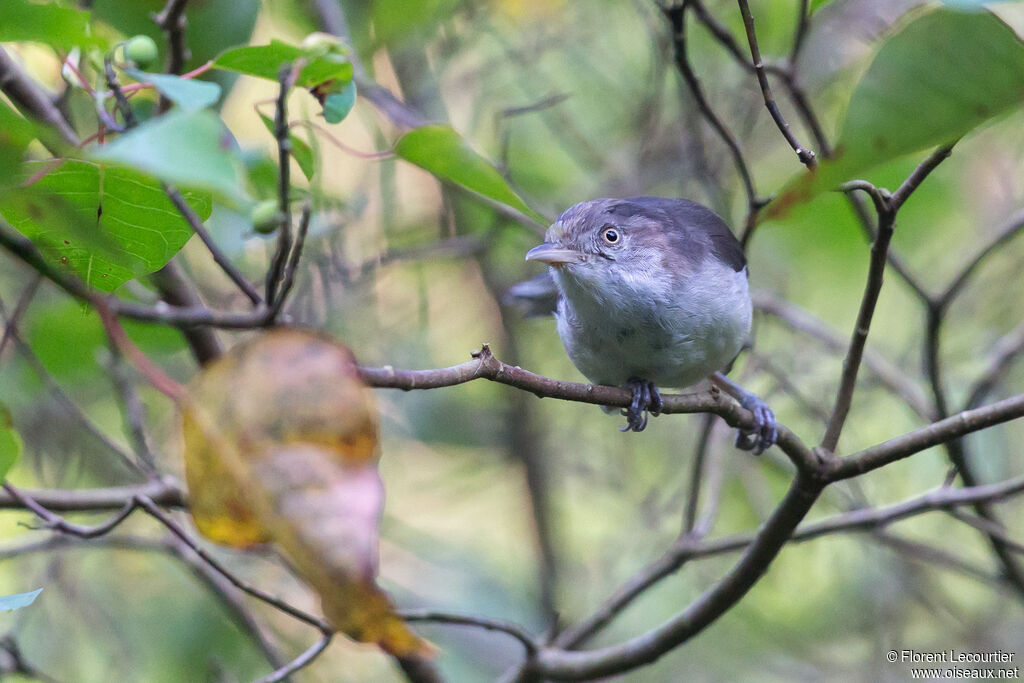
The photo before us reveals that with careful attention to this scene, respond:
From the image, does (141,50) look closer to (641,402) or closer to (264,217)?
(264,217)

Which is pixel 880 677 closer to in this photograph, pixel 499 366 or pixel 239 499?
pixel 499 366

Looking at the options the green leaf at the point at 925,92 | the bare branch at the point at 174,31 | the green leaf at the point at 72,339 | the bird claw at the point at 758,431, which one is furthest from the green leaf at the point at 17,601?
the bird claw at the point at 758,431

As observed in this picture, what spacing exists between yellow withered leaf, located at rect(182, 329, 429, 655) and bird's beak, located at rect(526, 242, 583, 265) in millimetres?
1826

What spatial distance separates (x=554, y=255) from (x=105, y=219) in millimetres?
1785

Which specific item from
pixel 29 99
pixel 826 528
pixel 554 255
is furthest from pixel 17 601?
pixel 826 528

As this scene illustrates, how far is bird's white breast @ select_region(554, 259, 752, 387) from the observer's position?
341 cm

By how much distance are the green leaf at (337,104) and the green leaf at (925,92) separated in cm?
100

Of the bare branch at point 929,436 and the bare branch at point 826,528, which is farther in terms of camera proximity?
the bare branch at point 826,528

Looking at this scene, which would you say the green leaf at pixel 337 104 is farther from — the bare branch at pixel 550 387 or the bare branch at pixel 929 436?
the bare branch at pixel 929 436

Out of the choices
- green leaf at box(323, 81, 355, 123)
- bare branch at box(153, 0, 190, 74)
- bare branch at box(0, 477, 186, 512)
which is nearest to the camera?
green leaf at box(323, 81, 355, 123)

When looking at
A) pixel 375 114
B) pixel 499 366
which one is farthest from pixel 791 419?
pixel 499 366

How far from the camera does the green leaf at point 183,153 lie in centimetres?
107

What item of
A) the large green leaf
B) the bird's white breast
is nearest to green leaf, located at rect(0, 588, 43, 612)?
the large green leaf

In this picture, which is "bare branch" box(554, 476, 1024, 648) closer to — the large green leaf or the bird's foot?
the bird's foot
